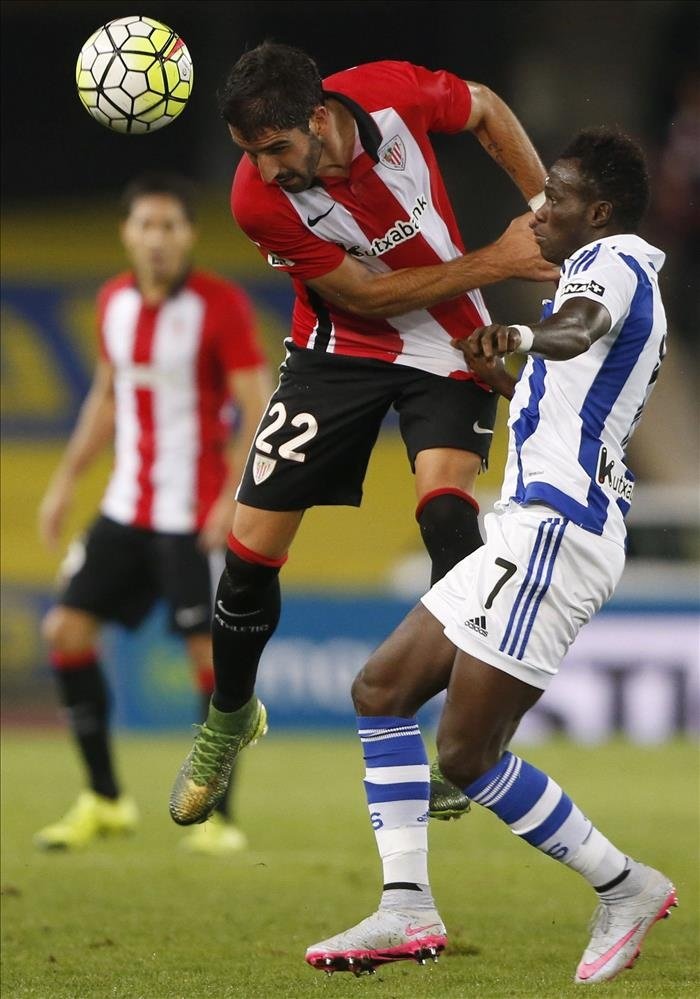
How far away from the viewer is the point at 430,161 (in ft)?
18.3

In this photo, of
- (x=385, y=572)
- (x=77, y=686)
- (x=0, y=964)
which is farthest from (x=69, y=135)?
(x=0, y=964)

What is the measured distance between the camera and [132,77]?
205 inches

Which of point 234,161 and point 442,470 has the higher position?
point 442,470

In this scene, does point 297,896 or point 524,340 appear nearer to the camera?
point 524,340

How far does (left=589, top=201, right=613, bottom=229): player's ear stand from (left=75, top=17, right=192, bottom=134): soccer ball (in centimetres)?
139

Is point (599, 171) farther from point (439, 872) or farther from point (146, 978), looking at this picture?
point (439, 872)

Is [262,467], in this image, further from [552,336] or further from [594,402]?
[552,336]

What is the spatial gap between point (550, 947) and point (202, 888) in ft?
6.10

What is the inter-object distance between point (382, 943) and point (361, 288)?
202 cm

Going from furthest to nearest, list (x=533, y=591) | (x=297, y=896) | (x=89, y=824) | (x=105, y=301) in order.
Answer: (x=105, y=301)
(x=89, y=824)
(x=297, y=896)
(x=533, y=591)

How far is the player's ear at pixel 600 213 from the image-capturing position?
4.79 m

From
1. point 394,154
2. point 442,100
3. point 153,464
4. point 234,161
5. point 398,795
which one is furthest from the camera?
point 234,161

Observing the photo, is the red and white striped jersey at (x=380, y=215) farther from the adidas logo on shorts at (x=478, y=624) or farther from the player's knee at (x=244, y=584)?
the adidas logo on shorts at (x=478, y=624)

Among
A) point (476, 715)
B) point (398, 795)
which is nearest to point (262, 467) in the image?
point (398, 795)
